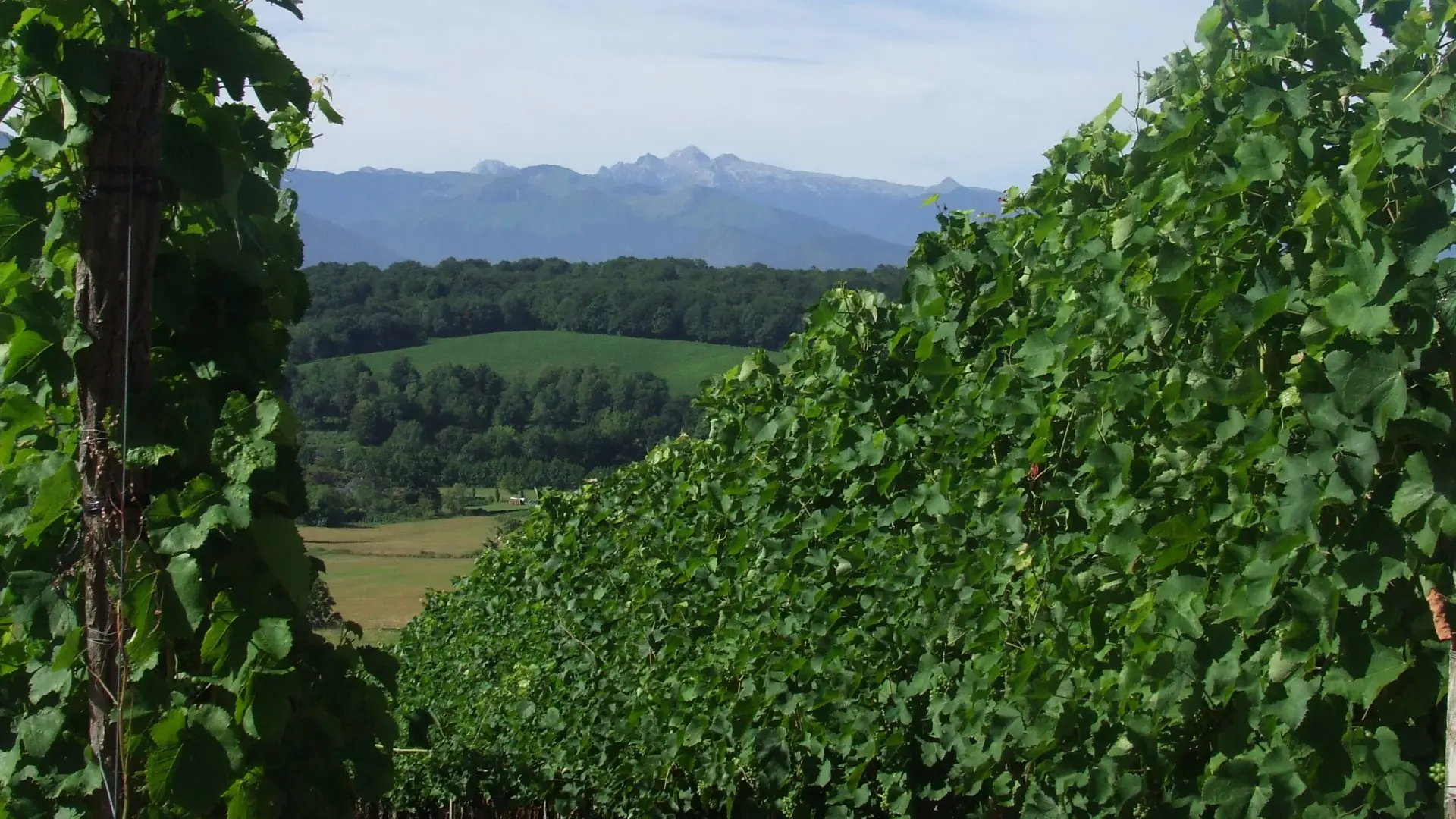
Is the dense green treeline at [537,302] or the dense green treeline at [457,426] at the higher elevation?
the dense green treeline at [537,302]

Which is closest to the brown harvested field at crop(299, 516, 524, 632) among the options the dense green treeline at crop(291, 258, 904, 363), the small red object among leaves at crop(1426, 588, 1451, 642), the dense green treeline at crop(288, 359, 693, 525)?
the dense green treeline at crop(288, 359, 693, 525)

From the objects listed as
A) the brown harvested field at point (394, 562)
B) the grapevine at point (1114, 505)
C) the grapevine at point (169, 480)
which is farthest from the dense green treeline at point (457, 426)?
the grapevine at point (169, 480)

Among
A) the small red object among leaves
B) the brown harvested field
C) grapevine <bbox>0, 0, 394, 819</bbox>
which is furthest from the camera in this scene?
the brown harvested field

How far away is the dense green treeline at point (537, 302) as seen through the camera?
48.7m

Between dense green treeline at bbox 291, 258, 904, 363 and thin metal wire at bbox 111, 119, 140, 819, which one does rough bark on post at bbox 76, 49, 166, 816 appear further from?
dense green treeline at bbox 291, 258, 904, 363

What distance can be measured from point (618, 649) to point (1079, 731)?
10.8ft

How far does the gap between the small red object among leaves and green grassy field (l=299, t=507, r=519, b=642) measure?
13.0 m

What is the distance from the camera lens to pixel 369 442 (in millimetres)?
41000

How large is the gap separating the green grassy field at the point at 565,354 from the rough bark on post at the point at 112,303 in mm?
43367

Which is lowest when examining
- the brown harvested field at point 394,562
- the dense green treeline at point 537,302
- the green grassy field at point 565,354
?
the brown harvested field at point 394,562

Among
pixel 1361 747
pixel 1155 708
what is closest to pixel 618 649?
pixel 1155 708

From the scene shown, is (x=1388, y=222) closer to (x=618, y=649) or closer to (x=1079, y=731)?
(x=1079, y=731)

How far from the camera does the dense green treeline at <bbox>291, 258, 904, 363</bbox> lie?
4866 cm

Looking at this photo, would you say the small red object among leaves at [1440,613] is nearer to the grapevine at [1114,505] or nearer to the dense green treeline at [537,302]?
the grapevine at [1114,505]
